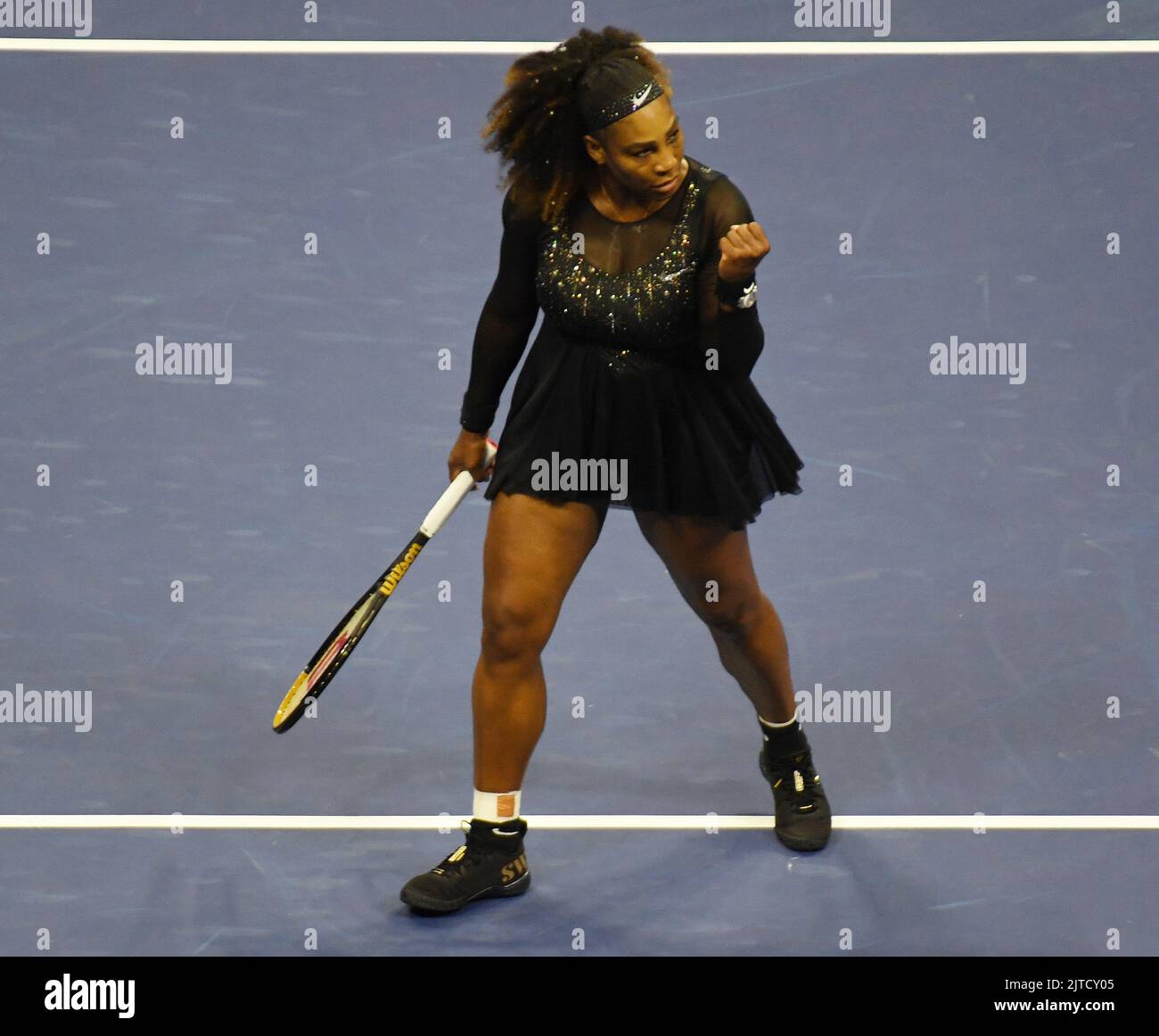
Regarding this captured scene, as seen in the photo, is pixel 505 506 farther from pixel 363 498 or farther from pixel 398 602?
pixel 363 498

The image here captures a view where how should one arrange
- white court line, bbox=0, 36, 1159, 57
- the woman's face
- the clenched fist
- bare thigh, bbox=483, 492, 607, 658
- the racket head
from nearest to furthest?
the clenched fist → the woman's face → bare thigh, bbox=483, 492, 607, 658 → the racket head → white court line, bbox=0, 36, 1159, 57

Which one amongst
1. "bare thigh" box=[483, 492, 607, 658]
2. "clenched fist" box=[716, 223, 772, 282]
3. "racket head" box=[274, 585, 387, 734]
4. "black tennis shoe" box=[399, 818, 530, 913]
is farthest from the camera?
"racket head" box=[274, 585, 387, 734]

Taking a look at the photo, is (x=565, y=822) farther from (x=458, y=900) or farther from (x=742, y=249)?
(x=742, y=249)

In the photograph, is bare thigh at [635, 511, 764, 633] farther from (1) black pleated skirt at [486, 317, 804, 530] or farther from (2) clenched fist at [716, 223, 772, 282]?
(2) clenched fist at [716, 223, 772, 282]

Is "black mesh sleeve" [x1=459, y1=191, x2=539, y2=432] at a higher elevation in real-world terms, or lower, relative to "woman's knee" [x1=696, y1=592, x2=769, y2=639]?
higher

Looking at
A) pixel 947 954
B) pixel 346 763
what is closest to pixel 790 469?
pixel 947 954

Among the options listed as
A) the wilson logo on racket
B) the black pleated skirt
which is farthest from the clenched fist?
the wilson logo on racket

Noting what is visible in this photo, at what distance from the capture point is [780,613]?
513 centimetres

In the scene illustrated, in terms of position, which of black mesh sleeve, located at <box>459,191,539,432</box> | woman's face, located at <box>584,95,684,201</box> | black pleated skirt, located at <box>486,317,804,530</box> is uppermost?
woman's face, located at <box>584,95,684,201</box>

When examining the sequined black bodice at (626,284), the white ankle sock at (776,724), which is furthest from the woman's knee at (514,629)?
the white ankle sock at (776,724)

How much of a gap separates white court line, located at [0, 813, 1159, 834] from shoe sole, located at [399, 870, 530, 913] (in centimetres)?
31

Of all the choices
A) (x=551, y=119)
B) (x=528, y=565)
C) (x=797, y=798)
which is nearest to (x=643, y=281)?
(x=551, y=119)

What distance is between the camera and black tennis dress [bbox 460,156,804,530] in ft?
12.2

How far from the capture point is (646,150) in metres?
3.64
